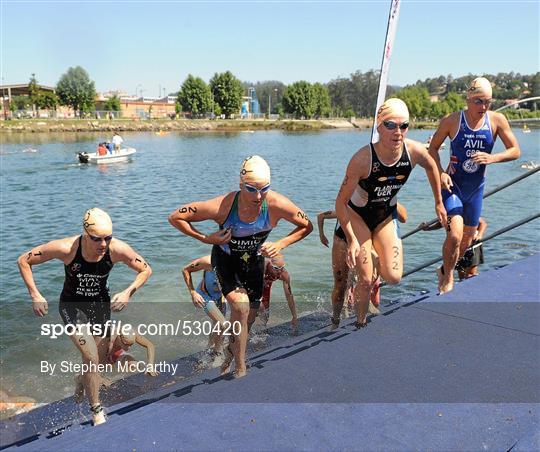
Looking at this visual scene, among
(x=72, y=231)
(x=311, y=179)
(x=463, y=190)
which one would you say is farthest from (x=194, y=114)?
(x=463, y=190)

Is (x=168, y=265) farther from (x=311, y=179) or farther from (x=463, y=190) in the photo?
(x=311, y=179)

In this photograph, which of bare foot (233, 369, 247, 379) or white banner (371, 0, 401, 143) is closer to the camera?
bare foot (233, 369, 247, 379)

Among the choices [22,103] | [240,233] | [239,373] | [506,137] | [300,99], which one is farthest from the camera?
[300,99]

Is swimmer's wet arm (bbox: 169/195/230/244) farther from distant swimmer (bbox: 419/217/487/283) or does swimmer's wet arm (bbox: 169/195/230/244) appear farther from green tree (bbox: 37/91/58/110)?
green tree (bbox: 37/91/58/110)

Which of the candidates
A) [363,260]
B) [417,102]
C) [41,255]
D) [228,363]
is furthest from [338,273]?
[417,102]

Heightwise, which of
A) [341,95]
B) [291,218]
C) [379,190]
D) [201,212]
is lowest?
[291,218]

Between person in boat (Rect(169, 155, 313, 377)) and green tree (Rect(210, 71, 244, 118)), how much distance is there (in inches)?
4966

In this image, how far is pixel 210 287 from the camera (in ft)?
18.6

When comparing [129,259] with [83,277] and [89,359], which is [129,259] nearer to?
[83,277]

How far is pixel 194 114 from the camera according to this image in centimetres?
12675

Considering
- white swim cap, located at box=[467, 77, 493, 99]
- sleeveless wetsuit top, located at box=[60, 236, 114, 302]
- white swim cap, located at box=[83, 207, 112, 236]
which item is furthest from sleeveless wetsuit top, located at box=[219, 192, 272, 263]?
white swim cap, located at box=[467, 77, 493, 99]

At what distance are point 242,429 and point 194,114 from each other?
127 m

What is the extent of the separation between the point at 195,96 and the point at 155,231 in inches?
4290

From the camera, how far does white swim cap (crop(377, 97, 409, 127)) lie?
15.7 ft
